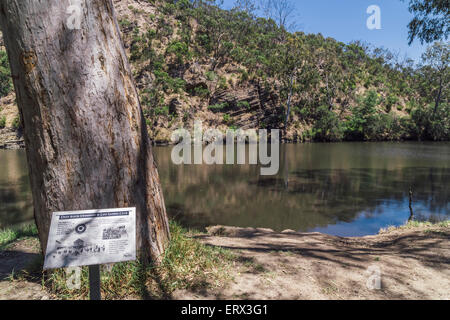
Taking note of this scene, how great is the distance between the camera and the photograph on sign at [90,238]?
151 cm

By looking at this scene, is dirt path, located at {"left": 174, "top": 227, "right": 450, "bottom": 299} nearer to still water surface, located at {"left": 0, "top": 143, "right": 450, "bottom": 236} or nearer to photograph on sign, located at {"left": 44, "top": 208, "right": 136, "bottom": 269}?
photograph on sign, located at {"left": 44, "top": 208, "right": 136, "bottom": 269}

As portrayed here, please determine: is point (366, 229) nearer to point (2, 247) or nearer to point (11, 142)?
point (2, 247)

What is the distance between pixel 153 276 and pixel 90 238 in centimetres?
93

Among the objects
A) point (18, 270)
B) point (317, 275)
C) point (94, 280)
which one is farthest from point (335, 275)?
point (18, 270)

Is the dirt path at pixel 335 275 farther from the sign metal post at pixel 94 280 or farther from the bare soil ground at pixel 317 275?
the sign metal post at pixel 94 280

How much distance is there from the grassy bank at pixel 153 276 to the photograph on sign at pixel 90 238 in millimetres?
735

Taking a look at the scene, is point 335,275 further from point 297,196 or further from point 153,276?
point 297,196

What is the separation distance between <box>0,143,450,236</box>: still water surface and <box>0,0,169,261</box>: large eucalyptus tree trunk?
16.4 ft

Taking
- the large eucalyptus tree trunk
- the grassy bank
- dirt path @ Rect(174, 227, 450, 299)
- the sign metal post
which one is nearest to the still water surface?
dirt path @ Rect(174, 227, 450, 299)

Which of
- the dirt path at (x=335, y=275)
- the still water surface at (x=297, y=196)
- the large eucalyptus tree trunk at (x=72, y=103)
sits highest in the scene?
the large eucalyptus tree trunk at (x=72, y=103)

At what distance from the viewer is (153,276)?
231 centimetres

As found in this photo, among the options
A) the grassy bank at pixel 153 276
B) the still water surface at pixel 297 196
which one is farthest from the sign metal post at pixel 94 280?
the still water surface at pixel 297 196
